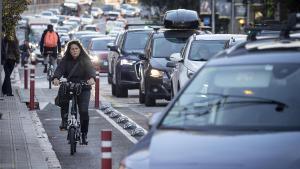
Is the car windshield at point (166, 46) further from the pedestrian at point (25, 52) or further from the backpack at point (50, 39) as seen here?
the pedestrian at point (25, 52)

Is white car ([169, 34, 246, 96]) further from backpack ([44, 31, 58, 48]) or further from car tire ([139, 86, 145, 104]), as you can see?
backpack ([44, 31, 58, 48])

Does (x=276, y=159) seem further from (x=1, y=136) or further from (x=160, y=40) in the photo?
(x=160, y=40)

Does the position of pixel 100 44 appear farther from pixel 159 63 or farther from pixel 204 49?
pixel 204 49

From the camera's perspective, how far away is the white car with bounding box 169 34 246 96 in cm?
2236

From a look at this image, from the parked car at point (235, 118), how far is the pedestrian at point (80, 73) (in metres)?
7.42

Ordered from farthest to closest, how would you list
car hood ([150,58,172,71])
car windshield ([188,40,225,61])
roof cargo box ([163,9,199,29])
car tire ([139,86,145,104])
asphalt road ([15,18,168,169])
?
roof cargo box ([163,9,199,29]) < car tire ([139,86,145,104]) < car hood ([150,58,172,71]) < car windshield ([188,40,225,61]) < asphalt road ([15,18,168,169])

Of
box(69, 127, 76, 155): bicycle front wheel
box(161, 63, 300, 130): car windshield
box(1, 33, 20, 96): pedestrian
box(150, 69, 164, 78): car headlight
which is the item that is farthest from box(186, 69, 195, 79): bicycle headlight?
box(161, 63, 300, 130): car windshield

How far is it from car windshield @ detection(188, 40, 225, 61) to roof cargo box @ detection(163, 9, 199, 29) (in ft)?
21.7

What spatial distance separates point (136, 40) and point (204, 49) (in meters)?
8.70

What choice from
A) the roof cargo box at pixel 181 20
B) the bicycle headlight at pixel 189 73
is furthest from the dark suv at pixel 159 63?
the bicycle headlight at pixel 189 73

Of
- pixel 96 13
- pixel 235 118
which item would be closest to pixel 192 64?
pixel 235 118

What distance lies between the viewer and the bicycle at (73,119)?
53.7 feet

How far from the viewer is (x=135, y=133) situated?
1892cm

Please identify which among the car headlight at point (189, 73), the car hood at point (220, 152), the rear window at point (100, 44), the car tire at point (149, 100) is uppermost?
the car hood at point (220, 152)
